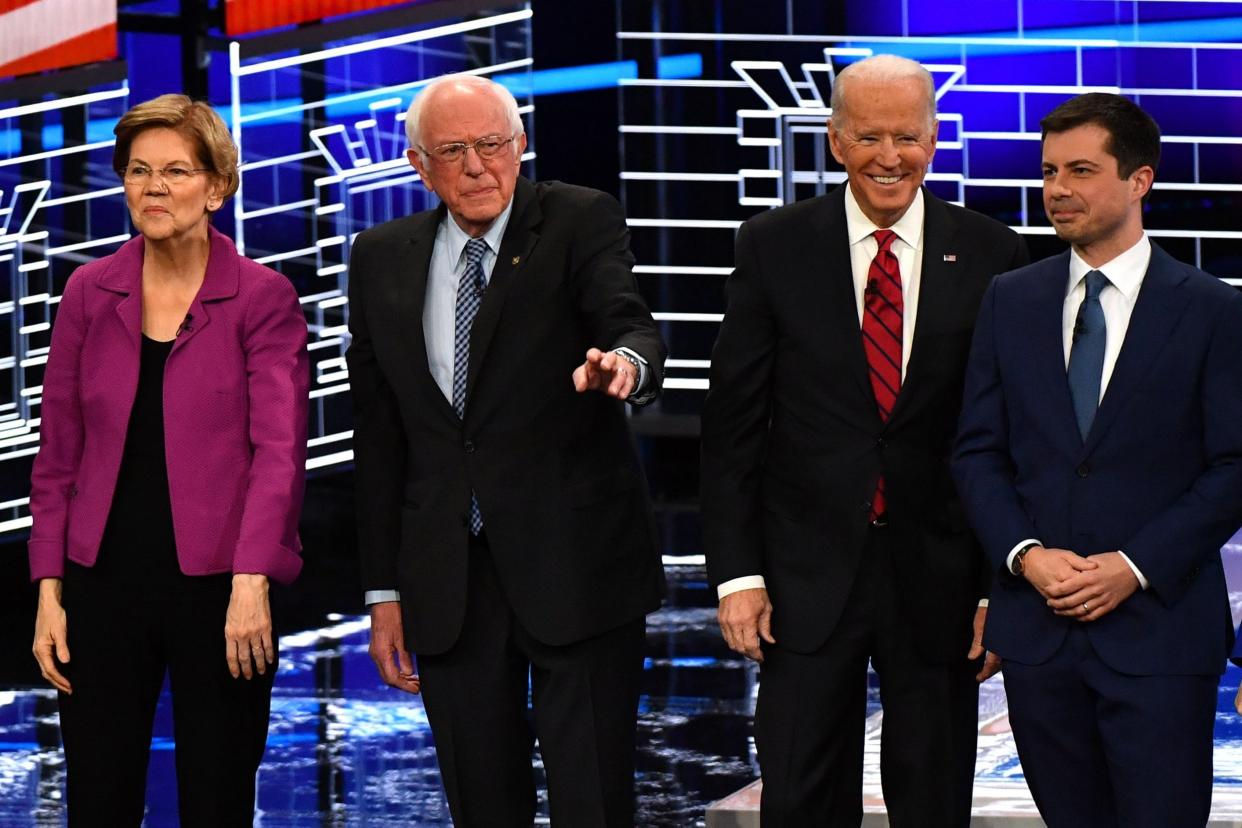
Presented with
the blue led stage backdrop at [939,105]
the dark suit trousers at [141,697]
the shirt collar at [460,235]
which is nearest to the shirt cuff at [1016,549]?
the shirt collar at [460,235]

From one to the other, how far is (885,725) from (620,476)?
22.3 inches

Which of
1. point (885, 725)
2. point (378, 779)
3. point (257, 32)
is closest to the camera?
point (885, 725)

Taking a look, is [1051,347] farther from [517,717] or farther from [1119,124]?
[517,717]

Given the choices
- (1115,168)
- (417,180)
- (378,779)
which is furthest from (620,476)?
(417,180)

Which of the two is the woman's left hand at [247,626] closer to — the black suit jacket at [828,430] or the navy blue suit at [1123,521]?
the black suit jacket at [828,430]

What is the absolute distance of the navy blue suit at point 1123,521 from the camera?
271 centimetres

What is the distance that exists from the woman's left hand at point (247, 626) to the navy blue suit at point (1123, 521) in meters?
1.08

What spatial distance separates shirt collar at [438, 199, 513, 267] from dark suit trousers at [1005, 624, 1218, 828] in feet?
3.37

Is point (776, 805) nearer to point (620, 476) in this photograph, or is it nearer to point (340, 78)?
point (620, 476)

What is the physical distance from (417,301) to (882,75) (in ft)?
2.64

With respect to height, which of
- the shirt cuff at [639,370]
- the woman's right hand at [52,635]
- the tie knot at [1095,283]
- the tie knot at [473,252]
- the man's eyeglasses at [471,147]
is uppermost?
the man's eyeglasses at [471,147]

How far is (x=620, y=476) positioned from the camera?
300cm

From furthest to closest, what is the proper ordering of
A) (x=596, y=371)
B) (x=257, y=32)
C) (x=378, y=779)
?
(x=257, y=32), (x=378, y=779), (x=596, y=371)

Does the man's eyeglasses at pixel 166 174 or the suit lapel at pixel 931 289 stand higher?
the man's eyeglasses at pixel 166 174
